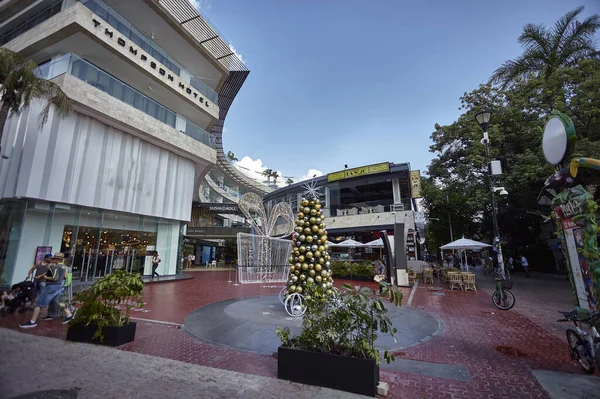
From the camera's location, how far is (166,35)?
20047mm

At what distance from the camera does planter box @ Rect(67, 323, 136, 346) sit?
17.6 feet

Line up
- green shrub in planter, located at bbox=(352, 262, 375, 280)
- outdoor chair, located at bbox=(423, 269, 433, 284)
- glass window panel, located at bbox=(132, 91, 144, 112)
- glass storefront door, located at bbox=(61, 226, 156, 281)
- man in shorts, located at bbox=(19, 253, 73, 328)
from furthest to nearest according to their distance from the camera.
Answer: green shrub in planter, located at bbox=(352, 262, 375, 280) → outdoor chair, located at bbox=(423, 269, 433, 284) → glass window panel, located at bbox=(132, 91, 144, 112) → glass storefront door, located at bbox=(61, 226, 156, 281) → man in shorts, located at bbox=(19, 253, 73, 328)

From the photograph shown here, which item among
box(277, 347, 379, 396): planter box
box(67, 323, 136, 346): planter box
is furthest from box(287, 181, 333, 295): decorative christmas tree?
box(67, 323, 136, 346): planter box

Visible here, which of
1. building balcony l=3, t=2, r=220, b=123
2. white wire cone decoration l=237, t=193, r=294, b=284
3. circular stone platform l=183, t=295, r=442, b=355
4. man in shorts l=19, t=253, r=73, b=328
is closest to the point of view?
circular stone platform l=183, t=295, r=442, b=355

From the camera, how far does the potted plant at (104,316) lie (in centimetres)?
539

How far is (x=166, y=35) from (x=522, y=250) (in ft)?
121

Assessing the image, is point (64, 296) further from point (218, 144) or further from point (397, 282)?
point (218, 144)

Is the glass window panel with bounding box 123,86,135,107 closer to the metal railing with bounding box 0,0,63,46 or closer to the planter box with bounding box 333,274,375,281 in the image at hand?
the metal railing with bounding box 0,0,63,46

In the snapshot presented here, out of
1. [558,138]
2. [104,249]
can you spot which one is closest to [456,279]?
[558,138]

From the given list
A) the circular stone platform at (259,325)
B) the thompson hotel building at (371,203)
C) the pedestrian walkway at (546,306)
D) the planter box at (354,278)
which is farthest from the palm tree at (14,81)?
the thompson hotel building at (371,203)

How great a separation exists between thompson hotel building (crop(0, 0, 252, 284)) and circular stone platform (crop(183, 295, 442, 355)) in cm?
1006

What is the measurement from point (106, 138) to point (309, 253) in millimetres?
14582

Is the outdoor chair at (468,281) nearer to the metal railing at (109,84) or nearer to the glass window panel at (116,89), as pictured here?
the metal railing at (109,84)

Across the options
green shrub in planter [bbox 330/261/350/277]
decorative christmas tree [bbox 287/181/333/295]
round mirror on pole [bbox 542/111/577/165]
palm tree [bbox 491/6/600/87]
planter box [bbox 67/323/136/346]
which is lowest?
planter box [bbox 67/323/136/346]
